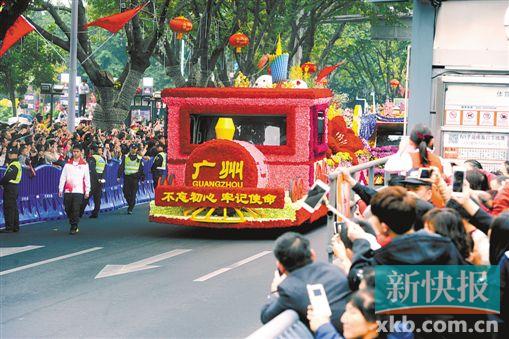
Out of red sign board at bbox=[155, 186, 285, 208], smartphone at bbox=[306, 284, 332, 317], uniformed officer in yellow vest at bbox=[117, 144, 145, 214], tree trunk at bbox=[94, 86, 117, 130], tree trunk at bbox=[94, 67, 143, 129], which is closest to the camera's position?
smartphone at bbox=[306, 284, 332, 317]

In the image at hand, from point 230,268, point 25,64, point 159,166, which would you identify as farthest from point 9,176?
point 25,64

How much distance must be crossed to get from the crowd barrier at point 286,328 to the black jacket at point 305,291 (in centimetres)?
10

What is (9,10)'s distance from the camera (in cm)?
2016

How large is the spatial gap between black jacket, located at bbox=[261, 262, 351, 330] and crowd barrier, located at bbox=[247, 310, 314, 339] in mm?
101

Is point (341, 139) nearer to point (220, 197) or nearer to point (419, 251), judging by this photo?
point (220, 197)

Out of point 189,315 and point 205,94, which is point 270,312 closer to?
point 189,315

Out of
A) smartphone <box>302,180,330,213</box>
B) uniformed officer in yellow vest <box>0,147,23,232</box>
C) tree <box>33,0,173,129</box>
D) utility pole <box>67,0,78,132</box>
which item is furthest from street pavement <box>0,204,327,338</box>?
tree <box>33,0,173,129</box>

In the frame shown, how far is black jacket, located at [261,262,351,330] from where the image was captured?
6.71 metres

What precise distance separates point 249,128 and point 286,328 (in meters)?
15.8

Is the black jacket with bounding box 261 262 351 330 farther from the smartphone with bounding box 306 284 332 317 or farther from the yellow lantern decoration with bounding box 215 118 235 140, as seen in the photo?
the yellow lantern decoration with bounding box 215 118 235 140

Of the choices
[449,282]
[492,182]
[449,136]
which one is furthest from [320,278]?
[449,136]

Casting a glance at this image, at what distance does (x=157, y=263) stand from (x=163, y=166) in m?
13.0

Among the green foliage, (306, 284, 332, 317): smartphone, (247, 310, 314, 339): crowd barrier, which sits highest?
the green foliage

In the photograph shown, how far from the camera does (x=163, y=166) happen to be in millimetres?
30406
